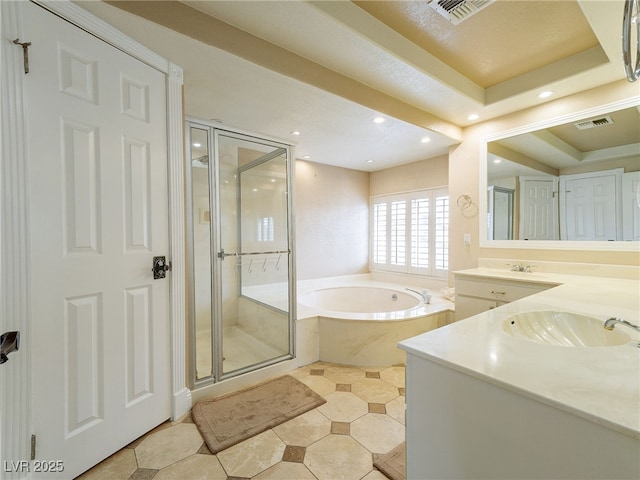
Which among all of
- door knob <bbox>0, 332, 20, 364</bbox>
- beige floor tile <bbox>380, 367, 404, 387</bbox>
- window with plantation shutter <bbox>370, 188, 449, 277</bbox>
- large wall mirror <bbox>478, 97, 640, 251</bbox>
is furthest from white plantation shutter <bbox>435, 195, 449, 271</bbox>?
door knob <bbox>0, 332, 20, 364</bbox>

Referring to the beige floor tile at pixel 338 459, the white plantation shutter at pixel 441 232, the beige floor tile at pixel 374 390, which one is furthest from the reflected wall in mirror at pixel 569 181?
the beige floor tile at pixel 338 459

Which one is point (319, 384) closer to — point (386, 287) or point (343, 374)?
point (343, 374)

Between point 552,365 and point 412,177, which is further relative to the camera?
point 412,177

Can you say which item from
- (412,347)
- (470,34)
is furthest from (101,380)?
(470,34)

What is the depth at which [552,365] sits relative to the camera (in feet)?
2.48

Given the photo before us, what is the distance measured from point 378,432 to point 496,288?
1476 mm

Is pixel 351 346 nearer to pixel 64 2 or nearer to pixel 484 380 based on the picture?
pixel 484 380

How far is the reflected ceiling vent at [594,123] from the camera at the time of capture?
2188mm

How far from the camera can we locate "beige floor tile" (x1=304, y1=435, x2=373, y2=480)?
1414 mm

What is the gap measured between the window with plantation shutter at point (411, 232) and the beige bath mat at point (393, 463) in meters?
2.55

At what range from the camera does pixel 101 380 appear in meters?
1.45

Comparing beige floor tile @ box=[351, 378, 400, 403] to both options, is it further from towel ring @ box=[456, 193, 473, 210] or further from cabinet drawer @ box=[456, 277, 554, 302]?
towel ring @ box=[456, 193, 473, 210]

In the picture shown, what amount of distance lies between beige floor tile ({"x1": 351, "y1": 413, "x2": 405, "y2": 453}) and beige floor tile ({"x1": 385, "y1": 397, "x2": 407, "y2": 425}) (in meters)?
0.04

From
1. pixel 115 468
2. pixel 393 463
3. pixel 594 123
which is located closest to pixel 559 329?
pixel 393 463
